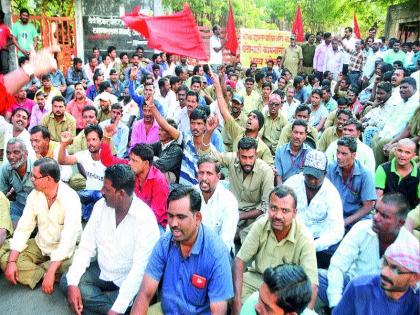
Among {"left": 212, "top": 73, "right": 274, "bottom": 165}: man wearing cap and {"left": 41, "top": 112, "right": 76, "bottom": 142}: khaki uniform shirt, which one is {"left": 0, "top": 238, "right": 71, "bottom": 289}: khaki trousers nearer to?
{"left": 212, "top": 73, "right": 274, "bottom": 165}: man wearing cap

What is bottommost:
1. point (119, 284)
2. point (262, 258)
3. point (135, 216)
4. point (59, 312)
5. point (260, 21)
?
point (59, 312)

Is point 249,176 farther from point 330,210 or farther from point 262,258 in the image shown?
point 262,258

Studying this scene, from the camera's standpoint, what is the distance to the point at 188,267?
2.62 metres

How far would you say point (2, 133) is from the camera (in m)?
5.36

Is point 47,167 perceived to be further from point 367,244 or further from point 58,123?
point 58,123

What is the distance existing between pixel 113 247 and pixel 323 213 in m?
1.65

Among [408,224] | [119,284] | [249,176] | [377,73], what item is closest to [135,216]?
[119,284]

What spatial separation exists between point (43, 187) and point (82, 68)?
22.8 ft

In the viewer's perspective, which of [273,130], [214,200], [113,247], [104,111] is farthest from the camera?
[104,111]

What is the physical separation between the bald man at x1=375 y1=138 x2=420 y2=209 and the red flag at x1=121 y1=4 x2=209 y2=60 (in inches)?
107

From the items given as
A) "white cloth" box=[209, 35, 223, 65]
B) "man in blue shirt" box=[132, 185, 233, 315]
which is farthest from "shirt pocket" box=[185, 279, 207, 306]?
A: "white cloth" box=[209, 35, 223, 65]

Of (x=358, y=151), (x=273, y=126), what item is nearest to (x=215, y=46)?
(x=273, y=126)

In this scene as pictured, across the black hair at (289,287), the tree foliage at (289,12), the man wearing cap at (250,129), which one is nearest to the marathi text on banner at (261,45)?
the tree foliage at (289,12)

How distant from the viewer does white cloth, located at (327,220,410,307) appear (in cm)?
281
